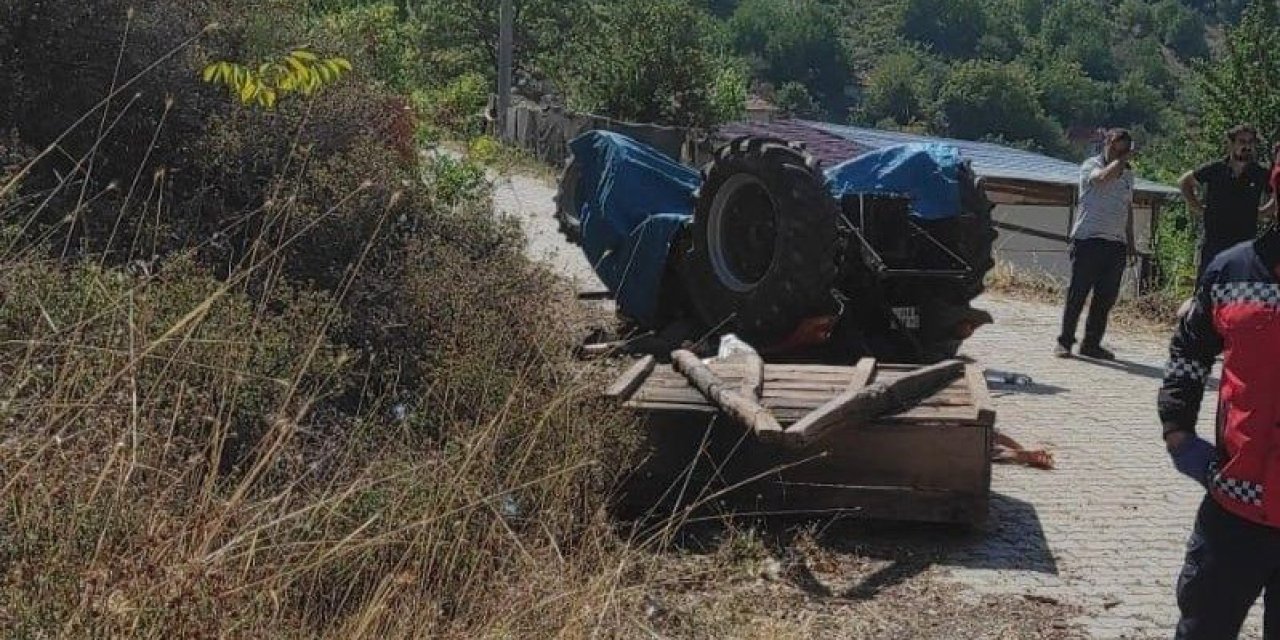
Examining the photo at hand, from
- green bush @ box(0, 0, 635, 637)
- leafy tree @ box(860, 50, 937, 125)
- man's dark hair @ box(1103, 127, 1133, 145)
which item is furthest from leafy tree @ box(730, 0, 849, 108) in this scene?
green bush @ box(0, 0, 635, 637)

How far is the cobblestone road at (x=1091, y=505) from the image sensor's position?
5.63 metres

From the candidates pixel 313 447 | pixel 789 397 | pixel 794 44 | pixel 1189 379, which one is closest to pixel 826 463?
pixel 789 397

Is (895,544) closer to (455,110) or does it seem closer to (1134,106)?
(455,110)

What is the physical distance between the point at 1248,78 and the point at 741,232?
38929mm

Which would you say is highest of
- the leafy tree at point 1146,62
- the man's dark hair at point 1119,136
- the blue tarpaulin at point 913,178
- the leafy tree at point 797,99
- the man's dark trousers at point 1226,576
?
the man's dark hair at point 1119,136

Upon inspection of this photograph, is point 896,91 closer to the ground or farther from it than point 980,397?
closer to the ground

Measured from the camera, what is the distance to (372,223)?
7422 mm

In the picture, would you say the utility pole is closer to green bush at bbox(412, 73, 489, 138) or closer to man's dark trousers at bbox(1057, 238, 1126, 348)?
green bush at bbox(412, 73, 489, 138)

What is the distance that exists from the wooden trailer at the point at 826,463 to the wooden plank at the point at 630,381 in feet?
0.04

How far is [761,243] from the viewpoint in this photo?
28.5 feet

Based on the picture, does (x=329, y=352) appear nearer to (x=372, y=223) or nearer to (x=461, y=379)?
(x=461, y=379)

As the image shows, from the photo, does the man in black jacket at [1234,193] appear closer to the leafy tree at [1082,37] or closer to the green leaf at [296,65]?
the green leaf at [296,65]

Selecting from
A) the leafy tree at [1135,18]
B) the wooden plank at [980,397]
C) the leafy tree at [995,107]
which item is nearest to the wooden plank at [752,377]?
the wooden plank at [980,397]

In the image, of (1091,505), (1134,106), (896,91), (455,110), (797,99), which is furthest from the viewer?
(896,91)
